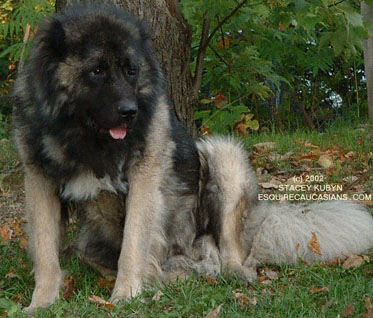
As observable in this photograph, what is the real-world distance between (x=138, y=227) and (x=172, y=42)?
186 cm

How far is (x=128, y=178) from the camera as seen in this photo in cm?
350

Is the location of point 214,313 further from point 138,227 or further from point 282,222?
point 282,222

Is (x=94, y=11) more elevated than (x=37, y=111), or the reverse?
(x=94, y=11)

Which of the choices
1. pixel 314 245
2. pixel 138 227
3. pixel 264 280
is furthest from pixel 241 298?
pixel 314 245

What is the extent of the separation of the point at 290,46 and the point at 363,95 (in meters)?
2.81

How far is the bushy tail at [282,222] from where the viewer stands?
3803 mm

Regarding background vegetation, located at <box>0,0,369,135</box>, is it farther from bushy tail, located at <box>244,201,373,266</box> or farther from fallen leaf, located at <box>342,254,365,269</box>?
fallen leaf, located at <box>342,254,365,269</box>

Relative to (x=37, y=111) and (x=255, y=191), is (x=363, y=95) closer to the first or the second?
(x=255, y=191)

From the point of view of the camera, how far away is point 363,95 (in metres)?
9.53

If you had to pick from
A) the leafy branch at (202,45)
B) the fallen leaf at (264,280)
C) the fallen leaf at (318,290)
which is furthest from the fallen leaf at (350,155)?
the fallen leaf at (318,290)

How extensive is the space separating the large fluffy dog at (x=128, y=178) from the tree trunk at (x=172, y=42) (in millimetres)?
871

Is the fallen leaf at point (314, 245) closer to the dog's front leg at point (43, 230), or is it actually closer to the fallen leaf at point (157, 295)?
the fallen leaf at point (157, 295)

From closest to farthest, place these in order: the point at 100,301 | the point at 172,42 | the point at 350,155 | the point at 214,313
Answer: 1. the point at 214,313
2. the point at 100,301
3. the point at 172,42
4. the point at 350,155

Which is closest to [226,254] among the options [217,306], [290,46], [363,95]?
[217,306]
